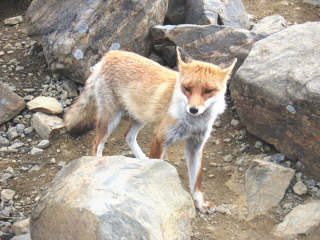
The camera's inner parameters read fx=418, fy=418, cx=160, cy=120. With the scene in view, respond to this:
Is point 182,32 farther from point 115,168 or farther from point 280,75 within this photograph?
point 115,168

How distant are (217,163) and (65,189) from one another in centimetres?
311

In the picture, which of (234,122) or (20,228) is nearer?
(20,228)

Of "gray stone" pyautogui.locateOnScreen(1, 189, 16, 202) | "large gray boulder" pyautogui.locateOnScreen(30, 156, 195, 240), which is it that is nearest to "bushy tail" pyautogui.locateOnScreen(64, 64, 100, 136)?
"gray stone" pyautogui.locateOnScreen(1, 189, 16, 202)

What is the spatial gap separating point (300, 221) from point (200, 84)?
6.70ft

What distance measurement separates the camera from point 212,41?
7.54 metres

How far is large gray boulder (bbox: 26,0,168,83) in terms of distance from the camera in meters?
7.35

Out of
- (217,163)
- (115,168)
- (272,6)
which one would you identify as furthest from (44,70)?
(272,6)

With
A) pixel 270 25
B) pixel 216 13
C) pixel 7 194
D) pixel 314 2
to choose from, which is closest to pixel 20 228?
pixel 7 194

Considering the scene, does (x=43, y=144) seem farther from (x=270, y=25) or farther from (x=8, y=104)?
(x=270, y=25)

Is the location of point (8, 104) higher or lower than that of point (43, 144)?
higher

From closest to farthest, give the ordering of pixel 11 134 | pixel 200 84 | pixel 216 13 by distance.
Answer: pixel 200 84 → pixel 11 134 → pixel 216 13

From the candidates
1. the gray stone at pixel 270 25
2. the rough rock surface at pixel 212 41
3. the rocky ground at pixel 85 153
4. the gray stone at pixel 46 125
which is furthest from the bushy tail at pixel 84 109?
the gray stone at pixel 270 25

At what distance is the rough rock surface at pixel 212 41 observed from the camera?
741cm

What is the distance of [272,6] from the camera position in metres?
10.6
